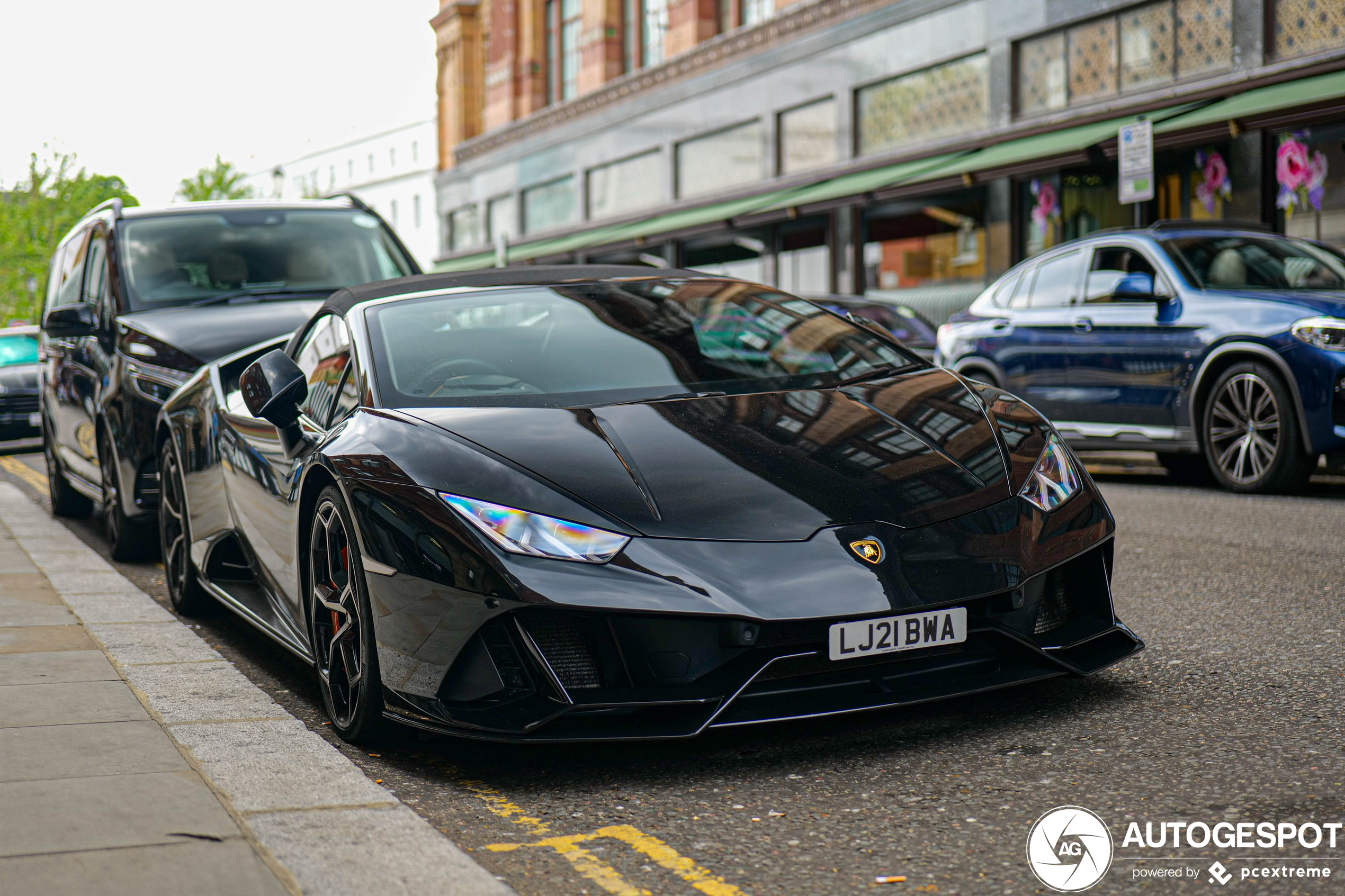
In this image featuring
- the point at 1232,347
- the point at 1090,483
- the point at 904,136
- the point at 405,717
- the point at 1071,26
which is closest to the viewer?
the point at 405,717

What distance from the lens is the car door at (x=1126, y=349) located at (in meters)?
9.57

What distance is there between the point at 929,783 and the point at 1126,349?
23.7 ft

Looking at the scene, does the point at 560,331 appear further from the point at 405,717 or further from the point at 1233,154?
the point at 1233,154

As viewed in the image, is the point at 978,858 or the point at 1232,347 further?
the point at 1232,347

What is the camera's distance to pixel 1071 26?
20.3 meters

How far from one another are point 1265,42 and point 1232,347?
9.52m

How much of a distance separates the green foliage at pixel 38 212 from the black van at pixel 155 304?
41884 mm

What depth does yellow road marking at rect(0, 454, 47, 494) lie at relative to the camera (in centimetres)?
1277

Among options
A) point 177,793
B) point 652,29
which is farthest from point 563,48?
point 177,793

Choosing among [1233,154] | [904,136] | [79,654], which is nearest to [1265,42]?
[1233,154]

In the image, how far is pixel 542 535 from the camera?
11.2 feet

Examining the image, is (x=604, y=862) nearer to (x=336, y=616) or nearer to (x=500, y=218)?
(x=336, y=616)

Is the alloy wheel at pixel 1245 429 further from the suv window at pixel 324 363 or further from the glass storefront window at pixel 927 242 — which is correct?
the glass storefront window at pixel 927 242

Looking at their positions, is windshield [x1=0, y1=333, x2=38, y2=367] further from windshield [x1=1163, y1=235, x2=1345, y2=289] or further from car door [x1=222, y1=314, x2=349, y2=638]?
car door [x1=222, y1=314, x2=349, y2=638]
